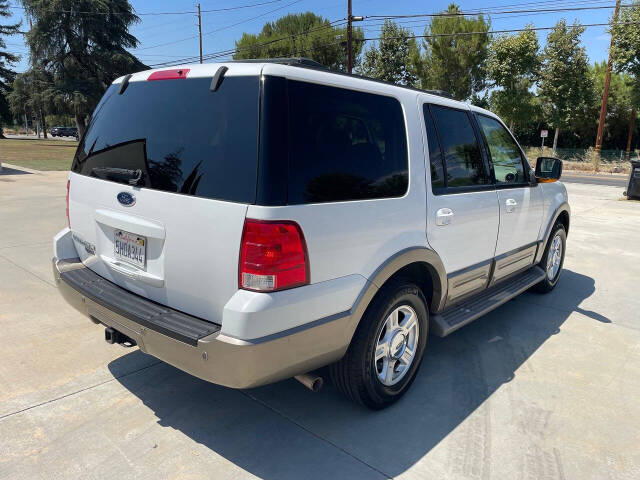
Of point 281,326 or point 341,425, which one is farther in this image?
point 341,425

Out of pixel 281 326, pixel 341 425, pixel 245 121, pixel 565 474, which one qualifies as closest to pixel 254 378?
pixel 281 326

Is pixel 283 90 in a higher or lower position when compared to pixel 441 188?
higher

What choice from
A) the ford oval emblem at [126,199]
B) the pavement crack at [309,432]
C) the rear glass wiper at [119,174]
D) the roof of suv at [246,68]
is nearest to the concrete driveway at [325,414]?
the pavement crack at [309,432]

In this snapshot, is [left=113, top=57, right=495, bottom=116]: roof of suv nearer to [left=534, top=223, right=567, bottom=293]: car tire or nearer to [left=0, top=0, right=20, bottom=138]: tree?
[left=534, top=223, right=567, bottom=293]: car tire

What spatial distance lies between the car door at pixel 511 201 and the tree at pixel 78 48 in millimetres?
40009

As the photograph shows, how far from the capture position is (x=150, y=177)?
2475 millimetres

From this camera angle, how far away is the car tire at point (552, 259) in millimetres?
4965

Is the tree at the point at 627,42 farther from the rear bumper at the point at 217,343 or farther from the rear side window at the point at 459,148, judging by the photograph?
the rear bumper at the point at 217,343

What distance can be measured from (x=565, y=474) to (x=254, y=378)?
1.71 meters

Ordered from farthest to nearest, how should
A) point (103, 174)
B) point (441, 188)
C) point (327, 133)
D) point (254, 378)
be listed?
point (441, 188), point (103, 174), point (327, 133), point (254, 378)

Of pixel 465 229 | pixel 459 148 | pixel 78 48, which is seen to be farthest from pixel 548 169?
pixel 78 48

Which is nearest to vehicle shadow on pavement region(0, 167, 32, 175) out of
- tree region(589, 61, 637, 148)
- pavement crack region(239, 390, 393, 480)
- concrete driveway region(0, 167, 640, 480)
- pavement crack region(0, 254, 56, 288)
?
pavement crack region(0, 254, 56, 288)

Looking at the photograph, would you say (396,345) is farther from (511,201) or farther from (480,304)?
(511,201)

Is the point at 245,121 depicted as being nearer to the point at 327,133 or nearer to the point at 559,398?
the point at 327,133
